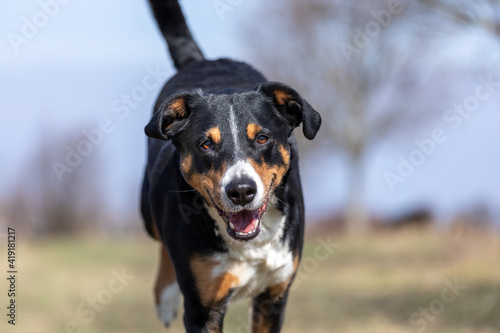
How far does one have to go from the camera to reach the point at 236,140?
3.21 metres

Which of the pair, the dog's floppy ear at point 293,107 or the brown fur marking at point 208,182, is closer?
the brown fur marking at point 208,182

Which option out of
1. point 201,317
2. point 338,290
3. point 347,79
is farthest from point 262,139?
point 347,79

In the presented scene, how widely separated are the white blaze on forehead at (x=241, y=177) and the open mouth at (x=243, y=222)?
0.61 feet

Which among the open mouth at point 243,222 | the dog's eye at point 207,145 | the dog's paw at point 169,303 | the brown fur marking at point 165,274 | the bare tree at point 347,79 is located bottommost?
the bare tree at point 347,79

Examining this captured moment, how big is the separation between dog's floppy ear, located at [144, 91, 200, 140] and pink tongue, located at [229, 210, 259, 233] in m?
0.52

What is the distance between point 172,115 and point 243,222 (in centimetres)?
65

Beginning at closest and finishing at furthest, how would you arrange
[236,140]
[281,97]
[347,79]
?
1. [236,140]
2. [281,97]
3. [347,79]

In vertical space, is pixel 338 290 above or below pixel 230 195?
below

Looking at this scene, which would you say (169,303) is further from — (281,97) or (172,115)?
(281,97)

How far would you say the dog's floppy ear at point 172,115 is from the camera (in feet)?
11.0

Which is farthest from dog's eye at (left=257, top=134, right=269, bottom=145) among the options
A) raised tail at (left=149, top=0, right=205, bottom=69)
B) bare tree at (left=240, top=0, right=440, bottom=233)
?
bare tree at (left=240, top=0, right=440, bottom=233)

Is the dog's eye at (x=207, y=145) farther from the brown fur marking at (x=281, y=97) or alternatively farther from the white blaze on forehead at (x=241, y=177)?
the brown fur marking at (x=281, y=97)

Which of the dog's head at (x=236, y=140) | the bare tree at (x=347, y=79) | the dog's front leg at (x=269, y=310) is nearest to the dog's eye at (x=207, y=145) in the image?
the dog's head at (x=236, y=140)

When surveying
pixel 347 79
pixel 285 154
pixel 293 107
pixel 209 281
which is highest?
pixel 293 107
